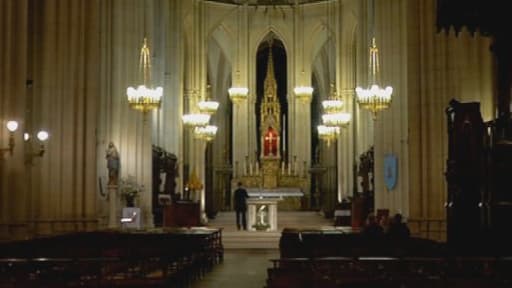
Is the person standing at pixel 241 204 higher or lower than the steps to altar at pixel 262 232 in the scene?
higher

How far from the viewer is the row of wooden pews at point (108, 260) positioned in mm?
12336

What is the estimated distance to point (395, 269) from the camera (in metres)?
12.8

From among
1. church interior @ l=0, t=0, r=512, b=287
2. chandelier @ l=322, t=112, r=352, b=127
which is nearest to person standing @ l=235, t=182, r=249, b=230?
church interior @ l=0, t=0, r=512, b=287

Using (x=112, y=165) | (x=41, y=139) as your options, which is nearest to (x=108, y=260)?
(x=41, y=139)

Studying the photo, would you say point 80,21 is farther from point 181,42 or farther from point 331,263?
point 181,42

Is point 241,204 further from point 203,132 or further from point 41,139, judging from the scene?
point 41,139

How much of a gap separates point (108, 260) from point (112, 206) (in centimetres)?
1611

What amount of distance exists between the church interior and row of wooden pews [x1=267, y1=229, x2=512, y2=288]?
0.13 feet

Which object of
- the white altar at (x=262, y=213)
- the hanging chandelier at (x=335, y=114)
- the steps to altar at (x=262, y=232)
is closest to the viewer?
the steps to altar at (x=262, y=232)

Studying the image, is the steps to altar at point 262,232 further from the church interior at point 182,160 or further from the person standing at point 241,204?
the person standing at point 241,204

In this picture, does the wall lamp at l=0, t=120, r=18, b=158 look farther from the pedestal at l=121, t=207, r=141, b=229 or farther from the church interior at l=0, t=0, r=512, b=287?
the pedestal at l=121, t=207, r=141, b=229

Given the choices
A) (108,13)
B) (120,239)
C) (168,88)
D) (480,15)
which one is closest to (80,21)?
(108,13)

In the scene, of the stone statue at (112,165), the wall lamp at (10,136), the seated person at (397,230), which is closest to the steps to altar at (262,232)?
the stone statue at (112,165)

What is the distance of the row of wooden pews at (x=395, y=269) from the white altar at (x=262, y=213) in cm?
2051
